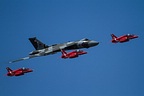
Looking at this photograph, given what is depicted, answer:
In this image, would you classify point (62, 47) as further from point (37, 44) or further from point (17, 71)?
point (17, 71)

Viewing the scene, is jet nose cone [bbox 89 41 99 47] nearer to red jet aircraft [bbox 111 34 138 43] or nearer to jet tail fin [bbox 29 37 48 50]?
red jet aircraft [bbox 111 34 138 43]

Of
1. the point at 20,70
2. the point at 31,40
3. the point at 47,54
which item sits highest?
the point at 31,40

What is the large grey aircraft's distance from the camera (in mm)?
136250

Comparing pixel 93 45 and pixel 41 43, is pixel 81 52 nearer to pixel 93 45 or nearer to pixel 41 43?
pixel 93 45

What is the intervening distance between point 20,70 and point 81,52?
25226 millimetres

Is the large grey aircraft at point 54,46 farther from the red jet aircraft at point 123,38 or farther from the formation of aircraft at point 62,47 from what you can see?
the red jet aircraft at point 123,38

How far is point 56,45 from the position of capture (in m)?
144

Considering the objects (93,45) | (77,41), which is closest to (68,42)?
(77,41)

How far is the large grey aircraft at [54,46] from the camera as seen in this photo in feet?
447

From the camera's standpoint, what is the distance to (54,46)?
144750 millimetres

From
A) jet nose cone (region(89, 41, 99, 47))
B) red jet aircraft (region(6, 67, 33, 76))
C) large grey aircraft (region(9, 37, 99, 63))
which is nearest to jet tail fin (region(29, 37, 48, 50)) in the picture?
large grey aircraft (region(9, 37, 99, 63))

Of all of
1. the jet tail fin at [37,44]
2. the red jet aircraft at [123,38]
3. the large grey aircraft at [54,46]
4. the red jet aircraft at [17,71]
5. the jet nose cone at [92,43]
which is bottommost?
the red jet aircraft at [17,71]

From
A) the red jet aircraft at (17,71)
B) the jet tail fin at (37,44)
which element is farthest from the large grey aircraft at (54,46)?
the red jet aircraft at (17,71)

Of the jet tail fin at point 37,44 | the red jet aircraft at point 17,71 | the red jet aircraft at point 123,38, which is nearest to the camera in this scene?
the red jet aircraft at point 17,71
